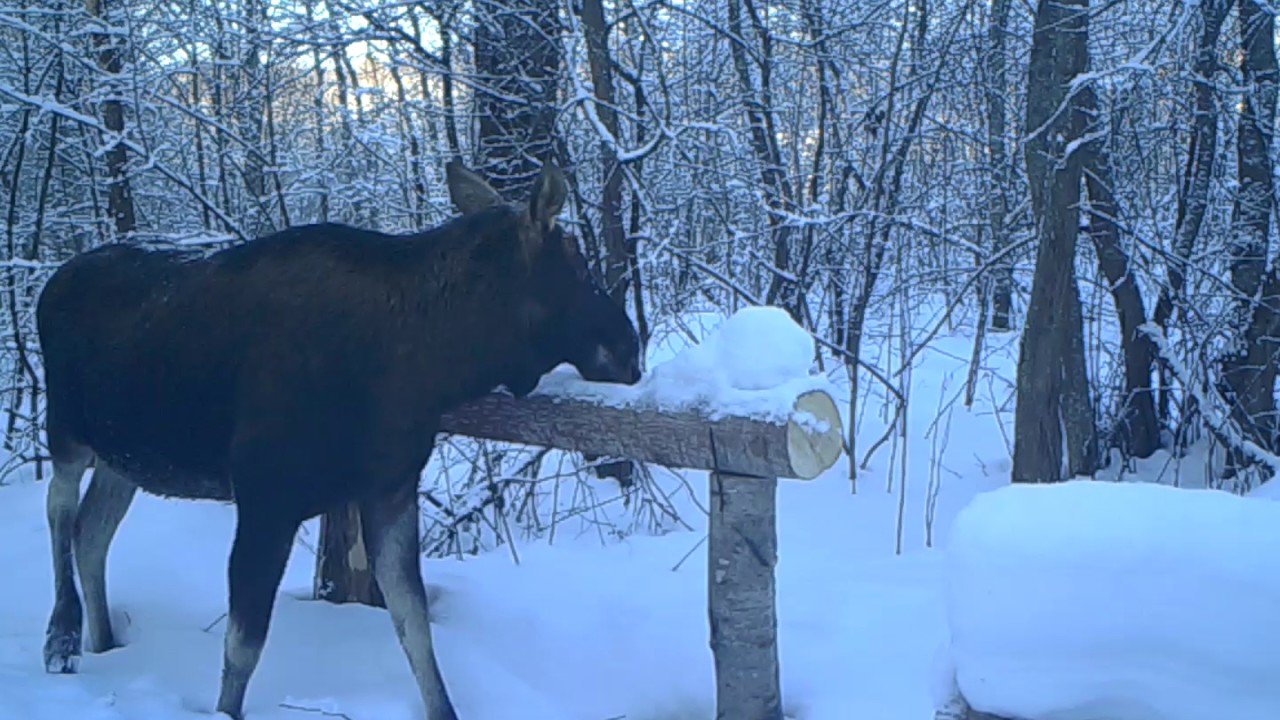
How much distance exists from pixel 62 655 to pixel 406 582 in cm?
151

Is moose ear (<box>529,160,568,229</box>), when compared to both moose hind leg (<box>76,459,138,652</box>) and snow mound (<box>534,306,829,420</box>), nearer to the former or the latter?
snow mound (<box>534,306,829,420</box>)

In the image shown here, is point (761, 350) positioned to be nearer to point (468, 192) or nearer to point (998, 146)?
point (468, 192)

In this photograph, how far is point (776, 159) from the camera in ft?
26.2

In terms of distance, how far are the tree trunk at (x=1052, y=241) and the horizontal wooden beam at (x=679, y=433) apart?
3.02 meters

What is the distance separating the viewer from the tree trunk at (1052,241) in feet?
19.0

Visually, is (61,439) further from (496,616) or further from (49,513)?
(496,616)

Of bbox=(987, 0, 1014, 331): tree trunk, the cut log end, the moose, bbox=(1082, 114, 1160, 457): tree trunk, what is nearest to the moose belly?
the moose

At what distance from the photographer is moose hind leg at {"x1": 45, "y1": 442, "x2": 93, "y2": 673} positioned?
436 centimetres

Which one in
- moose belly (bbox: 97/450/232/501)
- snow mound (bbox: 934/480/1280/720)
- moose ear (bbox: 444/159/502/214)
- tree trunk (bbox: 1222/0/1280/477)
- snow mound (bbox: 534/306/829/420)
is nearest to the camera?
snow mound (bbox: 934/480/1280/720)

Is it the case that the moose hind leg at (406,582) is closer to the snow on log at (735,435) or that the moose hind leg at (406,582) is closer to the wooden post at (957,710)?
the snow on log at (735,435)

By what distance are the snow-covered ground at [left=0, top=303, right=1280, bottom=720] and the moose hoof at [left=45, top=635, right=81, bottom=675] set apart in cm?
6

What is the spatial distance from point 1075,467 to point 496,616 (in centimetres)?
352

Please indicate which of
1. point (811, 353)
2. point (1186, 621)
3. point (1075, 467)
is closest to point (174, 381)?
point (811, 353)

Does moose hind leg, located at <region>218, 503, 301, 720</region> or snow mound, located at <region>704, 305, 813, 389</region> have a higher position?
snow mound, located at <region>704, 305, 813, 389</region>
